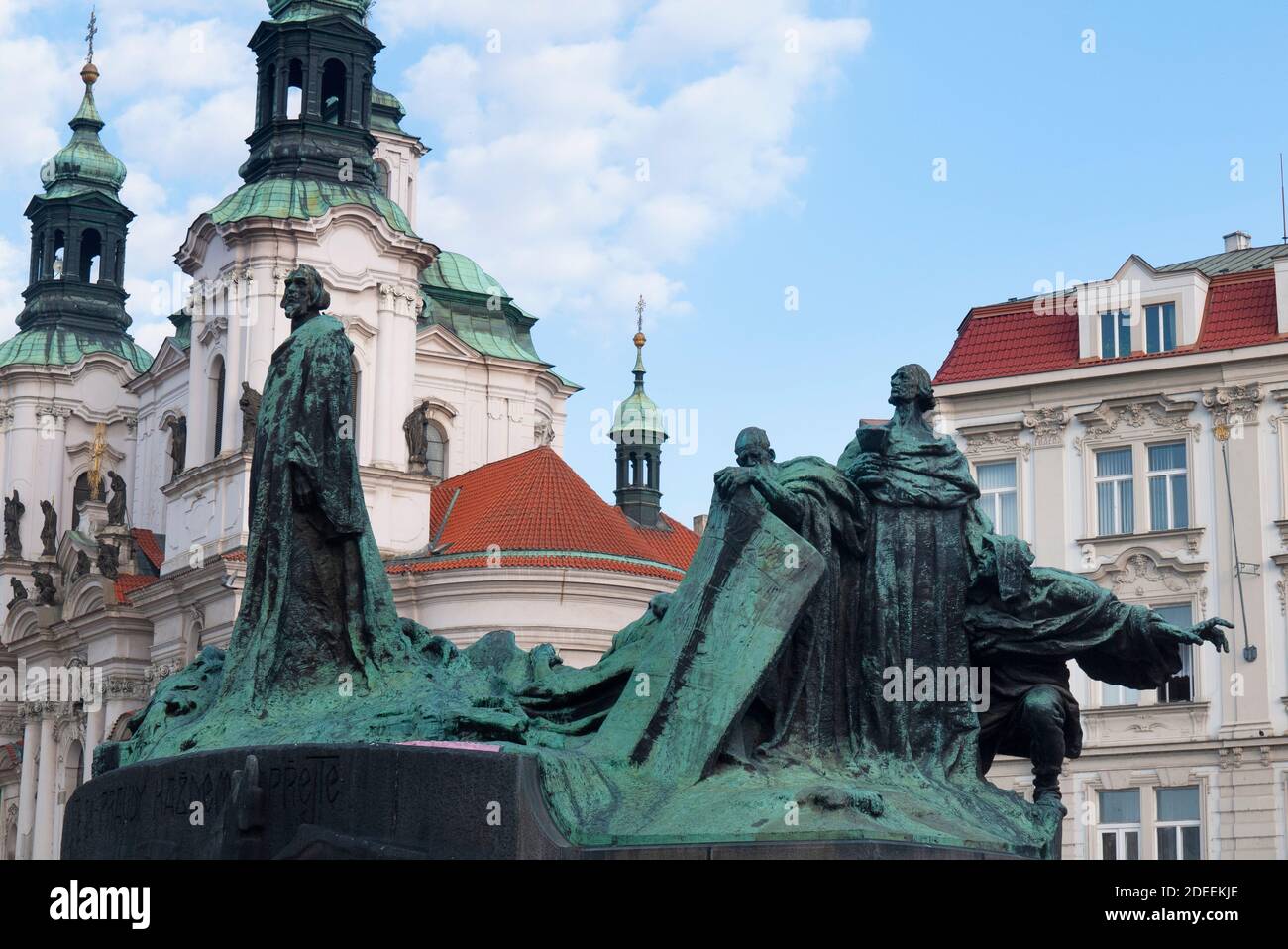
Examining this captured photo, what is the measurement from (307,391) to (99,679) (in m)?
44.5

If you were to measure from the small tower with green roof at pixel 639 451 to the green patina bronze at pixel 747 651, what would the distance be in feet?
170

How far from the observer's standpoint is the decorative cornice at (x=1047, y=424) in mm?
33281

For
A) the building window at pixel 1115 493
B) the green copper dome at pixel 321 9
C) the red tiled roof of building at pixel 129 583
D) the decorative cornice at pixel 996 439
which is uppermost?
the green copper dome at pixel 321 9

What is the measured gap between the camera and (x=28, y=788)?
2263 inches

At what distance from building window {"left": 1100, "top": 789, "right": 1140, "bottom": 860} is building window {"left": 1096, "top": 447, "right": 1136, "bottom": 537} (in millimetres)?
3701

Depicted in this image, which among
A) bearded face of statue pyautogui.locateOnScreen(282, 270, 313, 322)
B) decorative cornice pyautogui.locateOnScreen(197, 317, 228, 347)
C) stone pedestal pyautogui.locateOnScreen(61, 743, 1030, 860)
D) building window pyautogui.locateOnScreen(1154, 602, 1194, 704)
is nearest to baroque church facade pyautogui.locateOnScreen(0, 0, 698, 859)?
decorative cornice pyautogui.locateOnScreen(197, 317, 228, 347)

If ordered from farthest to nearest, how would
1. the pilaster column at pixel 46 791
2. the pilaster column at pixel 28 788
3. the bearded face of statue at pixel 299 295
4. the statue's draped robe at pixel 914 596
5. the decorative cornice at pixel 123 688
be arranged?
the pilaster column at pixel 28 788, the pilaster column at pixel 46 791, the decorative cornice at pixel 123 688, the bearded face of statue at pixel 299 295, the statue's draped robe at pixel 914 596

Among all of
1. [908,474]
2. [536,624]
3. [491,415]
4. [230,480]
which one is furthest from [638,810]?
[491,415]

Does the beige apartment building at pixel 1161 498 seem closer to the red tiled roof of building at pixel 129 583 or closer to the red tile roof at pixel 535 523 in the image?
the red tile roof at pixel 535 523

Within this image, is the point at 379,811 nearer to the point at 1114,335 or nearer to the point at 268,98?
the point at 1114,335

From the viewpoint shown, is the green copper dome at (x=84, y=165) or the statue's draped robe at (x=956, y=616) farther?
the green copper dome at (x=84, y=165)

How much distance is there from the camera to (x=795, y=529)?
11664mm

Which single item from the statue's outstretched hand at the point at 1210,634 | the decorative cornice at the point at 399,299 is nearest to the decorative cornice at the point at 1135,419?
the statue's outstretched hand at the point at 1210,634
